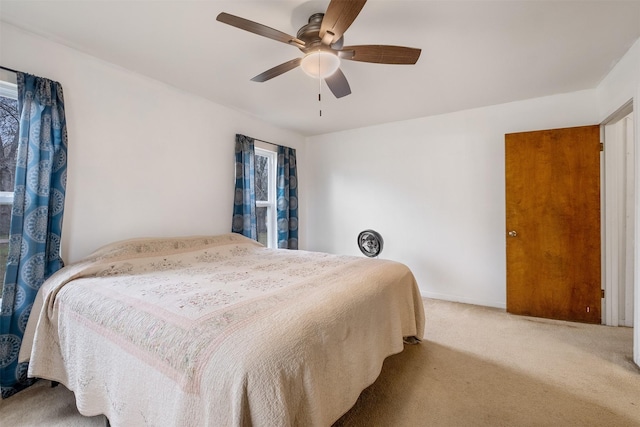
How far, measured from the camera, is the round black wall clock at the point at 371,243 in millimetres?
3426

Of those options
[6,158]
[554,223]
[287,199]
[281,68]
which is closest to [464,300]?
[554,223]

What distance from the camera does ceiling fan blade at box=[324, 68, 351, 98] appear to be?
185cm

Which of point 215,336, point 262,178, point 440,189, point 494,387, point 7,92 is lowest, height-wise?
point 494,387

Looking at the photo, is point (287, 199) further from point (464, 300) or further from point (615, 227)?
point (615, 227)

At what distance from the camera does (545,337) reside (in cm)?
236

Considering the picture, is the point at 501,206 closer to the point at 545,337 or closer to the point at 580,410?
the point at 545,337

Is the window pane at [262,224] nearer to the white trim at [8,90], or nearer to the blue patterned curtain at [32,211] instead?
the blue patterned curtain at [32,211]

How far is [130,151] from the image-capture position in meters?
2.33

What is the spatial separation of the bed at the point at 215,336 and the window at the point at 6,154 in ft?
1.54

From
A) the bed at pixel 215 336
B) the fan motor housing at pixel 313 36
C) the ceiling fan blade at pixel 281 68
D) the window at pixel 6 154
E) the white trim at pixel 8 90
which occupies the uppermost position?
the fan motor housing at pixel 313 36

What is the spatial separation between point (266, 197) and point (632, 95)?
3.69 meters

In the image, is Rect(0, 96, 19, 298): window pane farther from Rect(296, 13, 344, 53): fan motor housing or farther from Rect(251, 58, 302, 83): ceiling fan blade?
Rect(296, 13, 344, 53): fan motor housing

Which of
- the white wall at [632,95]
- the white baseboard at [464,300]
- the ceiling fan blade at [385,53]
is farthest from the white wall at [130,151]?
the white wall at [632,95]

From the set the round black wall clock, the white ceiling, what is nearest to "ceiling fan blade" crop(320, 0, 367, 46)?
the white ceiling
